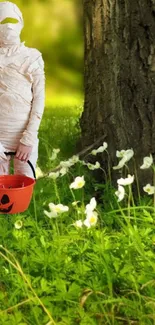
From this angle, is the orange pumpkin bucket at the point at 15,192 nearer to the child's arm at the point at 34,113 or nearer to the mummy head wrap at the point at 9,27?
the child's arm at the point at 34,113

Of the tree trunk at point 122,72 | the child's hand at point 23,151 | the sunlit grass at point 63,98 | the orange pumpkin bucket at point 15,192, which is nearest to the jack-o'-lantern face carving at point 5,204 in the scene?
the orange pumpkin bucket at point 15,192

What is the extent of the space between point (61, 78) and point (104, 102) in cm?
370

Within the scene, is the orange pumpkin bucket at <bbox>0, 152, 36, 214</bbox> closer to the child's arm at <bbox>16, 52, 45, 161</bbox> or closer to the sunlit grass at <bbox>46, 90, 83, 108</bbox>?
the child's arm at <bbox>16, 52, 45, 161</bbox>

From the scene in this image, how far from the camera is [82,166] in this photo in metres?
3.65

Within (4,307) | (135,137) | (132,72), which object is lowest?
(4,307)

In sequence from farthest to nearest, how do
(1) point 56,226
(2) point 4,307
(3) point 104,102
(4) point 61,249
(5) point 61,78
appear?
(5) point 61,78, (3) point 104,102, (1) point 56,226, (4) point 61,249, (2) point 4,307

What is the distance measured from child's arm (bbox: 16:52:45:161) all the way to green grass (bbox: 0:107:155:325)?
0.28m

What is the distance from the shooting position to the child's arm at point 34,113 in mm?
3150

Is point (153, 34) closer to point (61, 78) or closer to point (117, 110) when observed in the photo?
point (117, 110)

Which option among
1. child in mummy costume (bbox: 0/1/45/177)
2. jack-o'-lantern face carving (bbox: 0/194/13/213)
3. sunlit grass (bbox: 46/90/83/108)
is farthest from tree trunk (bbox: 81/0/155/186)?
sunlit grass (bbox: 46/90/83/108)

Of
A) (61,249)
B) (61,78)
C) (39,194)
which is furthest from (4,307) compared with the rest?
(61,78)

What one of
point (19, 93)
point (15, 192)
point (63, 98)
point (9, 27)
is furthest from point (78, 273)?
point (63, 98)

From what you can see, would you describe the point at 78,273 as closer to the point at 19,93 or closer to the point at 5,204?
the point at 5,204

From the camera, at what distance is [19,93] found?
316 cm
